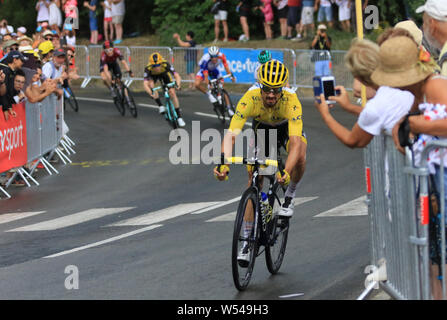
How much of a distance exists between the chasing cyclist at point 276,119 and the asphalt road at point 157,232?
2.28 feet

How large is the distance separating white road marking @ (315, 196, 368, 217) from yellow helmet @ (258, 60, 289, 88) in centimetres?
378

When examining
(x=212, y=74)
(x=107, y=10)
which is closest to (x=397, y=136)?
(x=212, y=74)

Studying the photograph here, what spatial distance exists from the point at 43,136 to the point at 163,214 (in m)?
4.88

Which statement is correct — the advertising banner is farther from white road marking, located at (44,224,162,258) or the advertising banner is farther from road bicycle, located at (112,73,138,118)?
white road marking, located at (44,224,162,258)

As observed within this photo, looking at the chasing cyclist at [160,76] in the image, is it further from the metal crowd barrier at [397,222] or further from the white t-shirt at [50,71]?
the metal crowd barrier at [397,222]

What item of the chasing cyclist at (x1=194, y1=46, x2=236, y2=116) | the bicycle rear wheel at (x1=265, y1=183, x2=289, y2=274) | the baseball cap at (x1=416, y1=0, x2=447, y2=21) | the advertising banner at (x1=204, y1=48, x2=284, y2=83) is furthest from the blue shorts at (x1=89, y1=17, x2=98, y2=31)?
the baseball cap at (x1=416, y1=0, x2=447, y2=21)

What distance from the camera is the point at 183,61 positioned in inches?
1211

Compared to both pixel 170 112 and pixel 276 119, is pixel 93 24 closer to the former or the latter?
pixel 170 112

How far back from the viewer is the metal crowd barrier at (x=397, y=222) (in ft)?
19.4

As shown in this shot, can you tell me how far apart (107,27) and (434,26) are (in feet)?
98.8

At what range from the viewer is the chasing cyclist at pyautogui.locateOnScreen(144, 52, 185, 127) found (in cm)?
2111

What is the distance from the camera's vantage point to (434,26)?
699 cm
